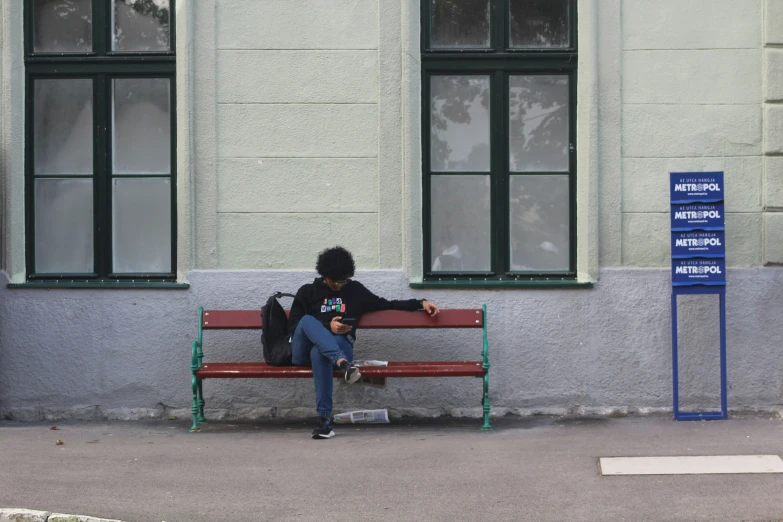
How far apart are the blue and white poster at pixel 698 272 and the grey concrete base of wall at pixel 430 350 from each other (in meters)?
0.39

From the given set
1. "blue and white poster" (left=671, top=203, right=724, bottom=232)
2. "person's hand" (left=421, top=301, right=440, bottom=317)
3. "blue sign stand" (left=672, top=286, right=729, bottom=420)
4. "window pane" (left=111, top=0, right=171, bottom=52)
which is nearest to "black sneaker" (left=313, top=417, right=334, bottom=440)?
"person's hand" (left=421, top=301, right=440, bottom=317)

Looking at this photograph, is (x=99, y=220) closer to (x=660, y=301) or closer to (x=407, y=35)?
(x=407, y=35)

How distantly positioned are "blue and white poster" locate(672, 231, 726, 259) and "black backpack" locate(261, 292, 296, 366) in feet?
10.2

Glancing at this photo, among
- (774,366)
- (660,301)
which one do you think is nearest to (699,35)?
(660,301)

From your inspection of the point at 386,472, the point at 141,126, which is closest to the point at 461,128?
the point at 141,126

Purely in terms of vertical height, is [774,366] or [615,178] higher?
[615,178]

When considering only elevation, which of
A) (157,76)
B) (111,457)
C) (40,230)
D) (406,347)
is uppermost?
(157,76)

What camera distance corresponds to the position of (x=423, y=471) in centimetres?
710

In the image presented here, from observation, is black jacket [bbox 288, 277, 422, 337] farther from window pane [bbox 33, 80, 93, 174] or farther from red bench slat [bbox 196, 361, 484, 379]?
window pane [bbox 33, 80, 93, 174]

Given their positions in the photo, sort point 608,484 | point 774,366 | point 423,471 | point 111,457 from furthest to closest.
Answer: point 774,366, point 111,457, point 423,471, point 608,484

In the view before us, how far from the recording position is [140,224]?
31.7 feet

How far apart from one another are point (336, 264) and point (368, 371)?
0.86m

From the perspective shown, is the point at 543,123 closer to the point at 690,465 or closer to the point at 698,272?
the point at 698,272

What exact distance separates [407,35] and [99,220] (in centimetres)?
309
